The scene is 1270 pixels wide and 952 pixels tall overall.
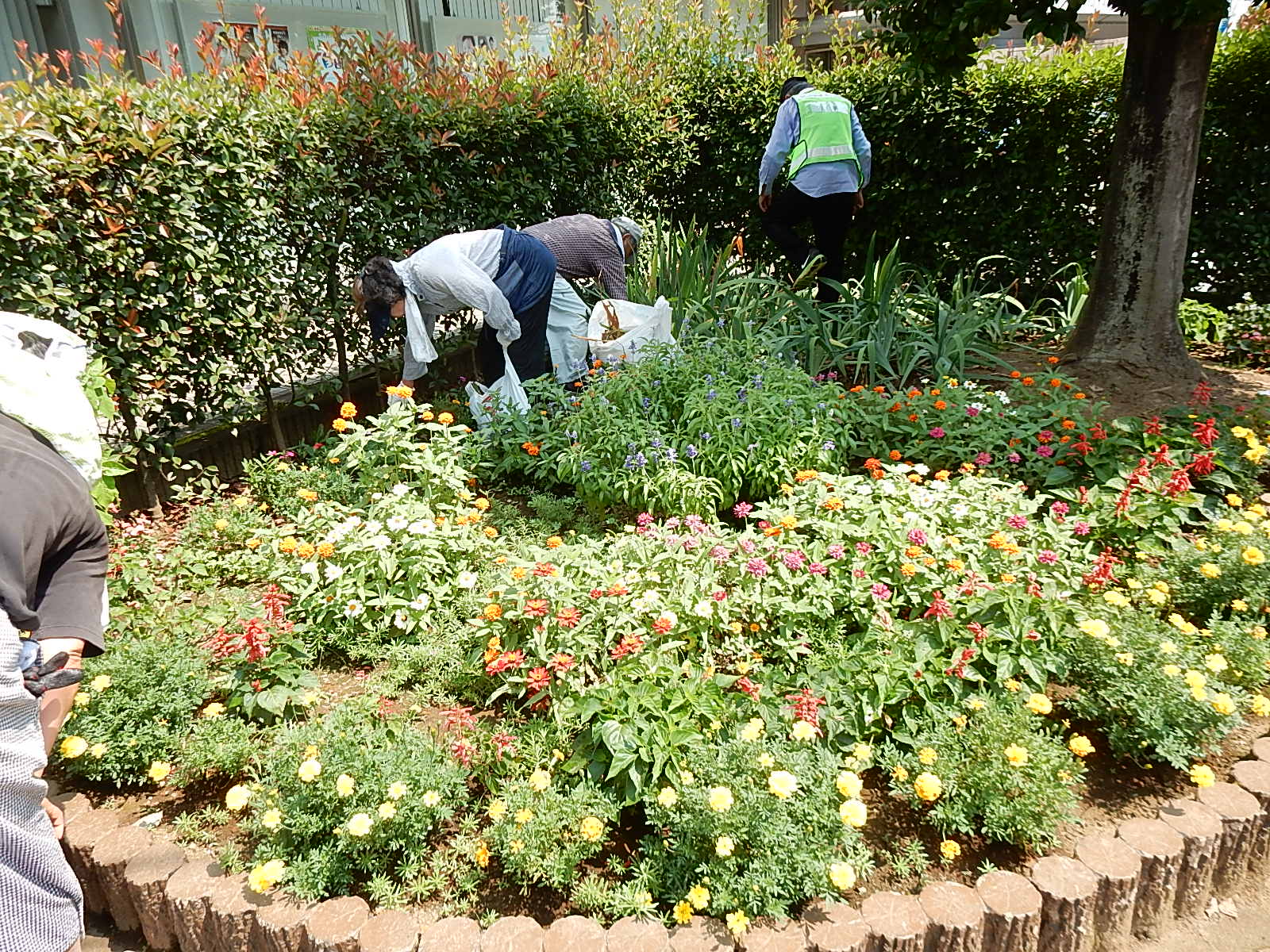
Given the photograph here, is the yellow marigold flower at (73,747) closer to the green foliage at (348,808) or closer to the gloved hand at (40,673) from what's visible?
the green foliage at (348,808)

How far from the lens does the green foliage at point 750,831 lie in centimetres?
190

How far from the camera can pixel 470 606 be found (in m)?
2.91

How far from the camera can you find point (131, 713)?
2398 mm

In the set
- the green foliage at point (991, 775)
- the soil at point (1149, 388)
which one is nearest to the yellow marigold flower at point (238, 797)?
the green foliage at point (991, 775)

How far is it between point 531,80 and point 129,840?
4.81 m

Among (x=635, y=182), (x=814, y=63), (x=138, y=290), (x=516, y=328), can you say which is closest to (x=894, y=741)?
(x=516, y=328)

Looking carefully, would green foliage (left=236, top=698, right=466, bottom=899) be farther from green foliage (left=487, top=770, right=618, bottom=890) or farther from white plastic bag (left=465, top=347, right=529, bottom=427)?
white plastic bag (left=465, top=347, right=529, bottom=427)

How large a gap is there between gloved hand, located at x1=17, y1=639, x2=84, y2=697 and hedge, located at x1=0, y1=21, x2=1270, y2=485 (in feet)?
7.26

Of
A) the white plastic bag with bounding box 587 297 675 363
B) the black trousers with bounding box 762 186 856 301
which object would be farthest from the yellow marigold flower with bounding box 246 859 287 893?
the black trousers with bounding box 762 186 856 301

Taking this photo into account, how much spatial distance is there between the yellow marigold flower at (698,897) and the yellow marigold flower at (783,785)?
26 centimetres

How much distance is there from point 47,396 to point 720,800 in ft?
5.48

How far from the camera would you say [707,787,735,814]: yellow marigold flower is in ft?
6.22

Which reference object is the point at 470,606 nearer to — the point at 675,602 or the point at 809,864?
the point at 675,602

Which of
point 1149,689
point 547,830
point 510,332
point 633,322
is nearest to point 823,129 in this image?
point 633,322
